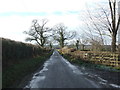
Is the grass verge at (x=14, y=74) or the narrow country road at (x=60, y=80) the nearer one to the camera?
the narrow country road at (x=60, y=80)

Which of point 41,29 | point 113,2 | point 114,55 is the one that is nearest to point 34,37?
point 41,29

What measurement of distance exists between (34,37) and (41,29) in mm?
3934

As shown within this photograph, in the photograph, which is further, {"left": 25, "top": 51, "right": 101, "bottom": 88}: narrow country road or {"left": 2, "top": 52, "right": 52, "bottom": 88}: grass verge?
{"left": 2, "top": 52, "right": 52, "bottom": 88}: grass verge

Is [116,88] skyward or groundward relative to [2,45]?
groundward

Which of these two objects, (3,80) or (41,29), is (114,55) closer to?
(3,80)

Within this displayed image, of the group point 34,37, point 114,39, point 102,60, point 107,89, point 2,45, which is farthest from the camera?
point 34,37

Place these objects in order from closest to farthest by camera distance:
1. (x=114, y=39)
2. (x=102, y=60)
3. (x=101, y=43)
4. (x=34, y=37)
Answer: (x=102, y=60), (x=114, y=39), (x=101, y=43), (x=34, y=37)

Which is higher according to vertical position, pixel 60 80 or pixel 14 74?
pixel 14 74

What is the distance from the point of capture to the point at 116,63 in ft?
48.2

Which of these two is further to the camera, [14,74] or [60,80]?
[14,74]

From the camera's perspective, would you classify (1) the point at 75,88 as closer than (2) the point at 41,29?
Yes

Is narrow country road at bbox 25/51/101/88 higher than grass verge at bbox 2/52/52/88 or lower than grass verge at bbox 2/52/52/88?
lower

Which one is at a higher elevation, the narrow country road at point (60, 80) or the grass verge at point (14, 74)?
the grass verge at point (14, 74)

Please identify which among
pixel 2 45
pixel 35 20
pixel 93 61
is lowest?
Result: pixel 93 61
